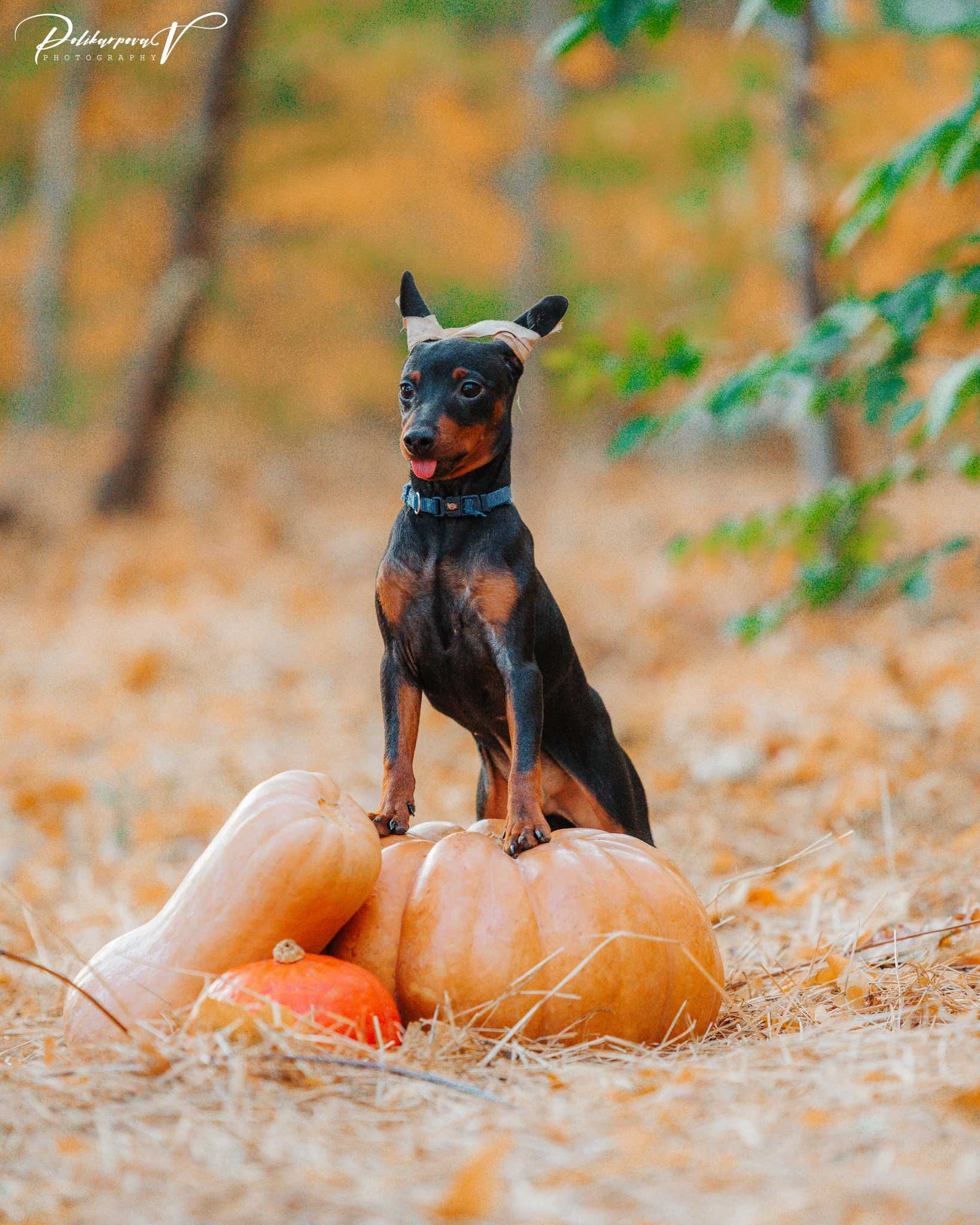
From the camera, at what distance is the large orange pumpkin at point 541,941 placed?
2221 mm

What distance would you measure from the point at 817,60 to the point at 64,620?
6543 millimetres

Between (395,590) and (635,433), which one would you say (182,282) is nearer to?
(635,433)

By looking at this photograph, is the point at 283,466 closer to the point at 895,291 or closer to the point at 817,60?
the point at 817,60

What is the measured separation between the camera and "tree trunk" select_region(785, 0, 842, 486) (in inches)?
275

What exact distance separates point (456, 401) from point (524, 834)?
908 millimetres

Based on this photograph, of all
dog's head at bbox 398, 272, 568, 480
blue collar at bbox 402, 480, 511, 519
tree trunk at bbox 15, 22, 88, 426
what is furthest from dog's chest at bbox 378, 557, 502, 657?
tree trunk at bbox 15, 22, 88, 426

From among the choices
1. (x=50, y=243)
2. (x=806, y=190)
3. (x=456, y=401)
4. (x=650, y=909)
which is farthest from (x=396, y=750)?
(x=50, y=243)

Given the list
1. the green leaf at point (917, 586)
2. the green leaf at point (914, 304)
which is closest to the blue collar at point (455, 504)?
the green leaf at point (914, 304)

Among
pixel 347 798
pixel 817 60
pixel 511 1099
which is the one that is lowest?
pixel 511 1099

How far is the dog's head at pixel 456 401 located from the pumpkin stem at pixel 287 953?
956mm

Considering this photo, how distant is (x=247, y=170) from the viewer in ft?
42.2

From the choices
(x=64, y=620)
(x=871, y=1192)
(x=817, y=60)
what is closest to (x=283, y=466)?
(x=64, y=620)

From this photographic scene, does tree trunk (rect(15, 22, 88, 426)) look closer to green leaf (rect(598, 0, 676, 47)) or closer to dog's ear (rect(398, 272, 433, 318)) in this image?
green leaf (rect(598, 0, 676, 47))

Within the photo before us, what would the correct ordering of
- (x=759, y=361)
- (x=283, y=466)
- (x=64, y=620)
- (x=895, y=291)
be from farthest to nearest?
(x=283, y=466) → (x=64, y=620) → (x=759, y=361) → (x=895, y=291)
